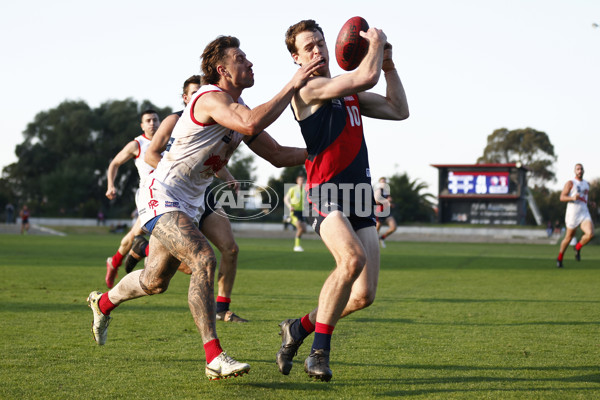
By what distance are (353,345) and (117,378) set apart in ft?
6.96

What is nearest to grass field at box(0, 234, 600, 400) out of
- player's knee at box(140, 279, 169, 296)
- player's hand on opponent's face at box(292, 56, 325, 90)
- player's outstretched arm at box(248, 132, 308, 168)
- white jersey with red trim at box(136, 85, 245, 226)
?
player's knee at box(140, 279, 169, 296)

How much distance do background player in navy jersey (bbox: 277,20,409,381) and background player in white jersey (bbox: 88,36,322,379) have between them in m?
0.29

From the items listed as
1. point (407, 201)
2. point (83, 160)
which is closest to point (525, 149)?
point (407, 201)

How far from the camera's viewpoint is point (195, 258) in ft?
15.4

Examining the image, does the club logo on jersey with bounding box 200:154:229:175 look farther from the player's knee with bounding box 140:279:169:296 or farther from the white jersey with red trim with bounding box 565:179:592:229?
the white jersey with red trim with bounding box 565:179:592:229

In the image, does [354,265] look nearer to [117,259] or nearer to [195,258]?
[195,258]

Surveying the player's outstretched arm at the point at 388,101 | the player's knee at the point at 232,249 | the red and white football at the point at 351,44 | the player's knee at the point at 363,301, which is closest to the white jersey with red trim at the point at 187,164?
the red and white football at the point at 351,44

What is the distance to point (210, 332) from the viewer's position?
4520 mm

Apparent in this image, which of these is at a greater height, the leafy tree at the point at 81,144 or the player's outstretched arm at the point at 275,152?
the leafy tree at the point at 81,144

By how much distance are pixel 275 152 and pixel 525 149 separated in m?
90.2

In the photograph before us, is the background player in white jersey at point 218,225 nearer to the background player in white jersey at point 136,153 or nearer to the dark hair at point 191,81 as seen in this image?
the dark hair at point 191,81

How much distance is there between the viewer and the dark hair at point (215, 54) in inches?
193

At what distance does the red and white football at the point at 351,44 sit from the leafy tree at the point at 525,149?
88650mm

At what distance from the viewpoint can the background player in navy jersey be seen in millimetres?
4617
